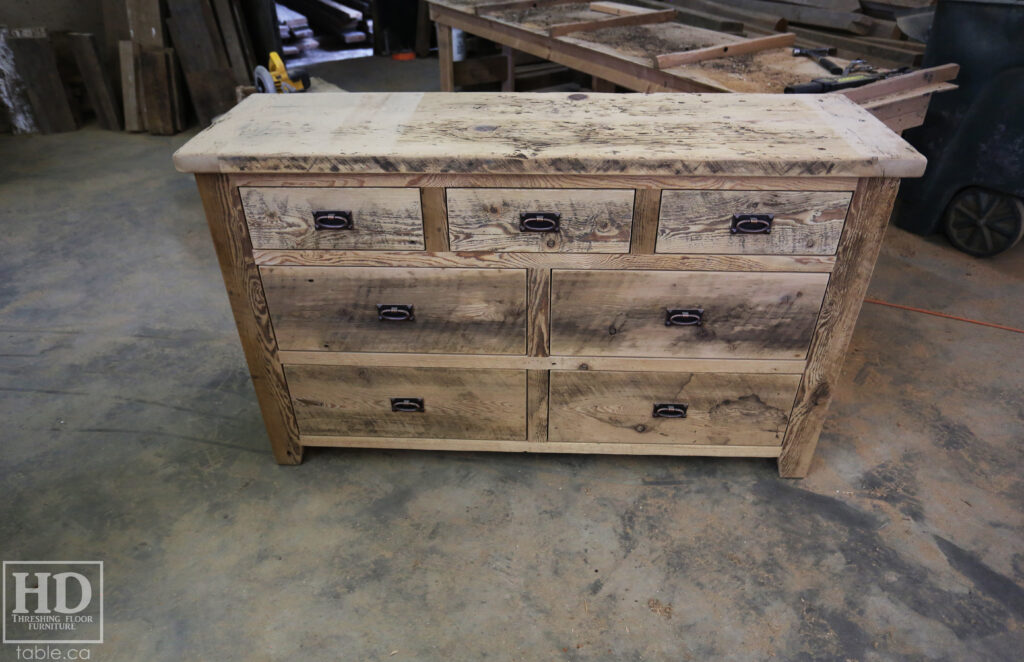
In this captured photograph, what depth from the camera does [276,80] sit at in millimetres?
3469

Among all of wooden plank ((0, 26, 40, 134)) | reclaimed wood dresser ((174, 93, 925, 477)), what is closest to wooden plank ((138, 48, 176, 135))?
wooden plank ((0, 26, 40, 134))

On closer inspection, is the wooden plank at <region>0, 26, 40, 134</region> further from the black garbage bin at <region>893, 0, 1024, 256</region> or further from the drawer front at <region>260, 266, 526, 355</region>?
the black garbage bin at <region>893, 0, 1024, 256</region>

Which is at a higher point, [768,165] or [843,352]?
[768,165]

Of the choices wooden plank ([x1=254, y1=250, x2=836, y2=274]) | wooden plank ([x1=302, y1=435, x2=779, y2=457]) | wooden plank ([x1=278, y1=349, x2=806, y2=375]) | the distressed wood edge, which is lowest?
wooden plank ([x1=302, y1=435, x2=779, y2=457])

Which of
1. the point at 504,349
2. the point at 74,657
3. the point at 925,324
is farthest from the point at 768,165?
the point at 74,657

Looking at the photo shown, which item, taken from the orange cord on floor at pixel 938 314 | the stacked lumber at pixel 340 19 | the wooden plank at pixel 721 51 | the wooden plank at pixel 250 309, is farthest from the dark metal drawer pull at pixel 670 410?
the stacked lumber at pixel 340 19

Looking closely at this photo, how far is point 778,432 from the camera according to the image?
6.87 ft

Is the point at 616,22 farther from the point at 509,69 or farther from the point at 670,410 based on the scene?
the point at 670,410

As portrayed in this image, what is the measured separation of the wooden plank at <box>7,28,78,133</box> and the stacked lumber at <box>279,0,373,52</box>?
3.81 m

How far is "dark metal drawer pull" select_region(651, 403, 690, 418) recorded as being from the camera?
2057mm

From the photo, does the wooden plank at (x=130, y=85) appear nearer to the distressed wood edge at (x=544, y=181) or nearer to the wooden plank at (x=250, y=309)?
the wooden plank at (x=250, y=309)

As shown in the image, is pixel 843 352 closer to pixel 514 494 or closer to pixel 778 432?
pixel 778 432

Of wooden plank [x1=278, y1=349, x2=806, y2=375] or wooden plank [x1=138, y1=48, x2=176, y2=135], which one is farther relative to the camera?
wooden plank [x1=138, y1=48, x2=176, y2=135]

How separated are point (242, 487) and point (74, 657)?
0.64 metres
